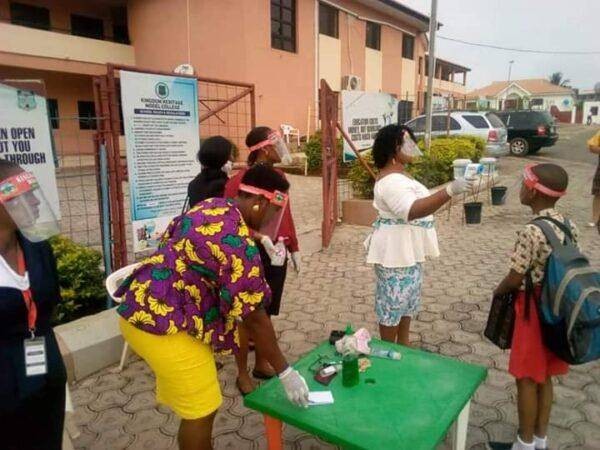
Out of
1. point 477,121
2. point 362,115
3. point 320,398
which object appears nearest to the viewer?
point 320,398

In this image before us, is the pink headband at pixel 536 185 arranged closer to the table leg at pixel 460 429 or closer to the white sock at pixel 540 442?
the table leg at pixel 460 429

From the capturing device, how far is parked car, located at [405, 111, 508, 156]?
12680 millimetres

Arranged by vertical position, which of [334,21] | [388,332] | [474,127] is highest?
[334,21]

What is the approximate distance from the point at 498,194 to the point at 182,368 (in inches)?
323

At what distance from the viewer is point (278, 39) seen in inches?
562

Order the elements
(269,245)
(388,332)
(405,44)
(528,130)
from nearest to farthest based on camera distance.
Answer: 1. (269,245)
2. (388,332)
3. (528,130)
4. (405,44)

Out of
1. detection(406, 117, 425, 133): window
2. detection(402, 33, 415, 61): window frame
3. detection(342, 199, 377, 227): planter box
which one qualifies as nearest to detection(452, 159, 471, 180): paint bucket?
detection(342, 199, 377, 227): planter box

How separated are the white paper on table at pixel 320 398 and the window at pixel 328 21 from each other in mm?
15910

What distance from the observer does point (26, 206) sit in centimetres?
147

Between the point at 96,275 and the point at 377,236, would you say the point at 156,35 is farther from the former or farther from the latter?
the point at 377,236

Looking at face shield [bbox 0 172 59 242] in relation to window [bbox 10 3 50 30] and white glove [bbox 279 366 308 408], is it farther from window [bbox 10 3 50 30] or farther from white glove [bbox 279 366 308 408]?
window [bbox 10 3 50 30]

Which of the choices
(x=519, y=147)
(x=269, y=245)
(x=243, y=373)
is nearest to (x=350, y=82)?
(x=519, y=147)

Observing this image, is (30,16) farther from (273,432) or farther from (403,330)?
(273,432)

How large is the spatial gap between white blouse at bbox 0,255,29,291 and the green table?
1009mm
